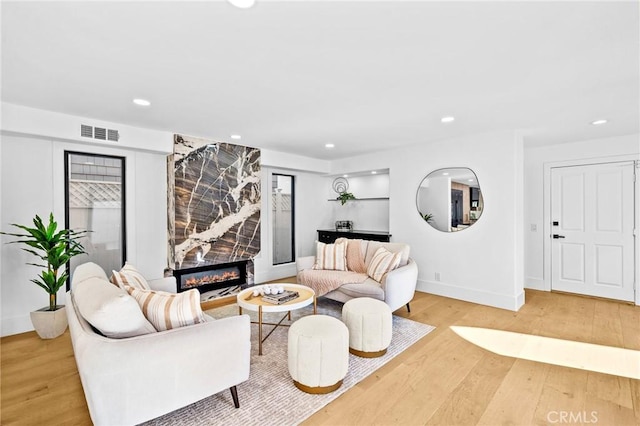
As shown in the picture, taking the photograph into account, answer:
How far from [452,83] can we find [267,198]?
12.6 feet

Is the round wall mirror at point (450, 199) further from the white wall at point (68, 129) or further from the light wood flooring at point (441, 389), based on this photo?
the white wall at point (68, 129)

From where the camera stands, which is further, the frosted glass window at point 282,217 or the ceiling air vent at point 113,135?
the frosted glass window at point 282,217

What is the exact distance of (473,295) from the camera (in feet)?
13.8

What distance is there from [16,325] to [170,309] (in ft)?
9.35

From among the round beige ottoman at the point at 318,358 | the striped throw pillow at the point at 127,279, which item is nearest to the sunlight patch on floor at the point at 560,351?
the round beige ottoman at the point at 318,358

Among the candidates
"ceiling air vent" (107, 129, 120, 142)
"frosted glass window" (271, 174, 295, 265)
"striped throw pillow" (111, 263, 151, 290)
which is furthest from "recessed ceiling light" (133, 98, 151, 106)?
"frosted glass window" (271, 174, 295, 265)

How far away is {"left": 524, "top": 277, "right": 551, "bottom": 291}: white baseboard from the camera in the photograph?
4812mm

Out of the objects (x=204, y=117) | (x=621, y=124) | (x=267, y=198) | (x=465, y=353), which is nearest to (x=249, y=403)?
(x=465, y=353)

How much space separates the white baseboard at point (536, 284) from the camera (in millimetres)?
4812

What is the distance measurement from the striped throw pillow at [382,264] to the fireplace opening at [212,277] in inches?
89.2

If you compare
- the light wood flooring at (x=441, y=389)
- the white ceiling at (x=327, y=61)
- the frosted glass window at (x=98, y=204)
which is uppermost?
the white ceiling at (x=327, y=61)

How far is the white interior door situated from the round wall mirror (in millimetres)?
1631

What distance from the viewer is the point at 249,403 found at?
80.0 inches

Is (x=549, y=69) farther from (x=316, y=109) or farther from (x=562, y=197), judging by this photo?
(x=562, y=197)
